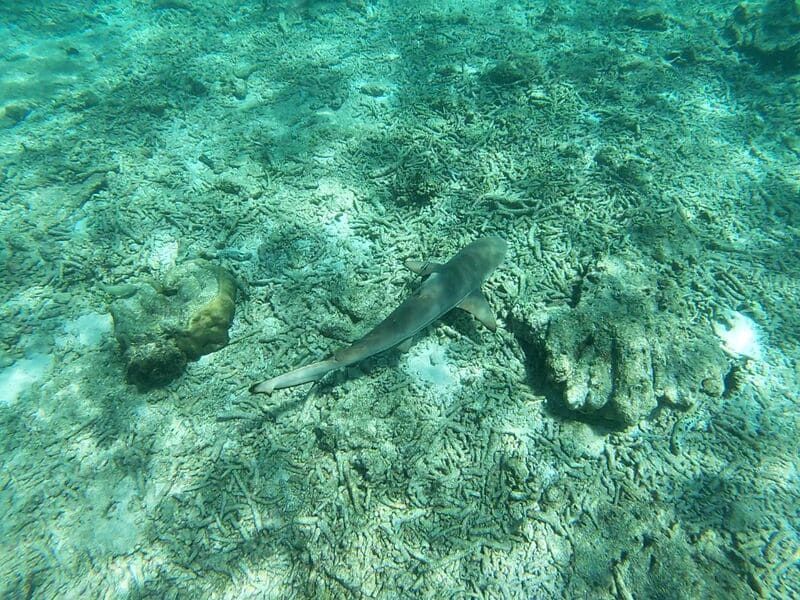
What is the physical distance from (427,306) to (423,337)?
86cm

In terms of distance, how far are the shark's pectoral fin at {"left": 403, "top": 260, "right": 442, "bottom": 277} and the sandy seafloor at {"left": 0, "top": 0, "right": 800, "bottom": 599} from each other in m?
0.33

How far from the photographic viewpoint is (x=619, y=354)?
3.97 metres

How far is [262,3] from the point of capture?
11531mm

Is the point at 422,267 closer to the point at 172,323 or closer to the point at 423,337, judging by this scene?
the point at 423,337

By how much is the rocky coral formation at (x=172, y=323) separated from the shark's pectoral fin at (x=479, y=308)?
3063 mm

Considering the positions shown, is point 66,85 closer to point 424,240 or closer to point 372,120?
point 372,120

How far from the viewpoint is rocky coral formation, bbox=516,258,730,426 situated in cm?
390

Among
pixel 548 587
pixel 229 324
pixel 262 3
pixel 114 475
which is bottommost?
pixel 114 475

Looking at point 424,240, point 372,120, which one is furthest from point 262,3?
point 424,240

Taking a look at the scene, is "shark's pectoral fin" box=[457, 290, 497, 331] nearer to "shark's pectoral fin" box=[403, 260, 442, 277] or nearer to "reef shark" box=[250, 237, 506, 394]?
"reef shark" box=[250, 237, 506, 394]

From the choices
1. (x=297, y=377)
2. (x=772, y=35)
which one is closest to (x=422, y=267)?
(x=297, y=377)

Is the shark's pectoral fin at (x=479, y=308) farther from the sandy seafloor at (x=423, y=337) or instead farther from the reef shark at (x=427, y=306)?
the sandy seafloor at (x=423, y=337)

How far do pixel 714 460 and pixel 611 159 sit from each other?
4.75 meters

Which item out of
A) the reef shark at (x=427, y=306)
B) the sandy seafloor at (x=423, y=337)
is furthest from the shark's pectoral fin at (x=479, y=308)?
the sandy seafloor at (x=423, y=337)
